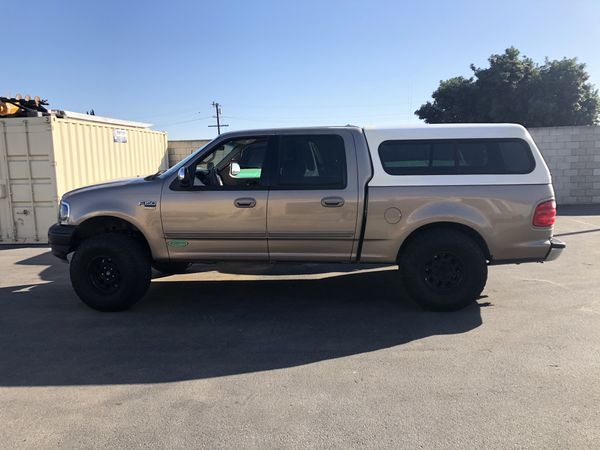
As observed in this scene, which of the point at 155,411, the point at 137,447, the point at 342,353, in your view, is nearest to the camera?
the point at 137,447

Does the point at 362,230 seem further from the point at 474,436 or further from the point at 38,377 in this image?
the point at 38,377

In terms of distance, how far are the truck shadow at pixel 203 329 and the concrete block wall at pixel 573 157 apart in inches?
443

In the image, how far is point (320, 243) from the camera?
17.7 ft

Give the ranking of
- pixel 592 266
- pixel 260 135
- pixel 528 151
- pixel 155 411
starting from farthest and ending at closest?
1. pixel 592 266
2. pixel 260 135
3. pixel 528 151
4. pixel 155 411

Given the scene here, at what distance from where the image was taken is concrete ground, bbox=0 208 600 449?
3125mm

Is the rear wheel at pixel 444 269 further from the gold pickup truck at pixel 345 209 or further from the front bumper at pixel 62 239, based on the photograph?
the front bumper at pixel 62 239

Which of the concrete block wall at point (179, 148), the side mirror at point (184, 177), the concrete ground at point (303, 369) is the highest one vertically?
the concrete block wall at point (179, 148)

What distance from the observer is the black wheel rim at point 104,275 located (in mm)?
5578

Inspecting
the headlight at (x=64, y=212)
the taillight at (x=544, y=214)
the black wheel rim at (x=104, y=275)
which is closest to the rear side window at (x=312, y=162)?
the taillight at (x=544, y=214)

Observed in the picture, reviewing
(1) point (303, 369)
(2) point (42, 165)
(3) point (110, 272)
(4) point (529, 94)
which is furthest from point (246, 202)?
(4) point (529, 94)

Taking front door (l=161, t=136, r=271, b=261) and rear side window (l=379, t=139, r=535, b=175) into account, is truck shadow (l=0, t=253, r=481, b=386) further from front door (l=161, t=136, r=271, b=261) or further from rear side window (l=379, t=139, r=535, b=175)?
rear side window (l=379, t=139, r=535, b=175)

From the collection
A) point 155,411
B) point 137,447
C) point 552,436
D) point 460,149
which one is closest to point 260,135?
point 460,149

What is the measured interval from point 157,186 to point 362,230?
2.34m

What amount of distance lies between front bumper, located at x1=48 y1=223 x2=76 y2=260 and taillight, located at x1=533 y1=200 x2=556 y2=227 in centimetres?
511
